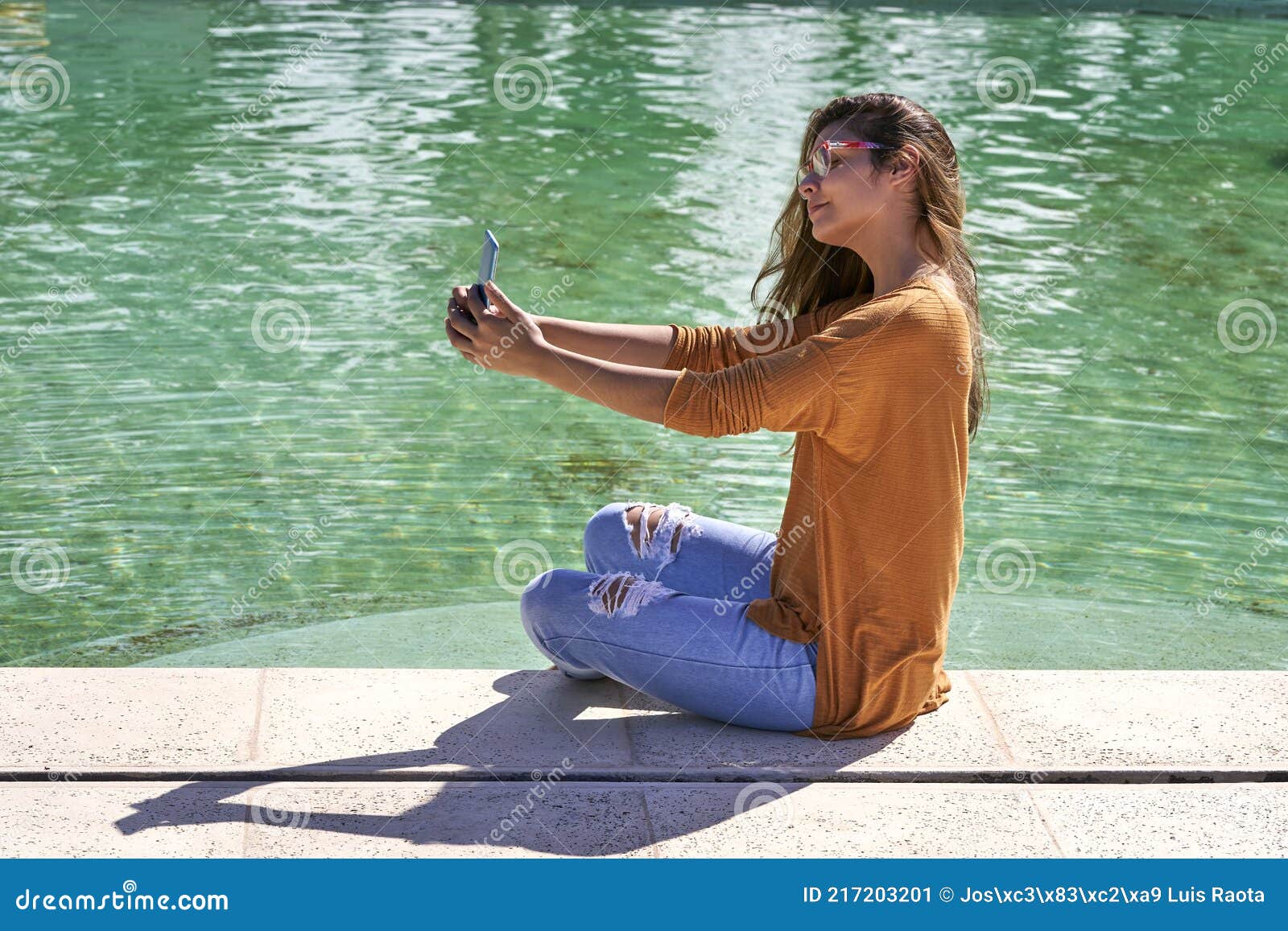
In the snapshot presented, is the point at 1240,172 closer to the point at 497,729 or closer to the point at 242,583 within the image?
the point at 242,583

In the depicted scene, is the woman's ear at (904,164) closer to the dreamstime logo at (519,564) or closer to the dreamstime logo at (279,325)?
the dreamstime logo at (519,564)

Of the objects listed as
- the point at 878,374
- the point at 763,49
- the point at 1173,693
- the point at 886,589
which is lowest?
the point at 763,49

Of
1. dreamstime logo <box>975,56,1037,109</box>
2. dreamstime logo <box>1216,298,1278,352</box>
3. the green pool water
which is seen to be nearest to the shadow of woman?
the green pool water

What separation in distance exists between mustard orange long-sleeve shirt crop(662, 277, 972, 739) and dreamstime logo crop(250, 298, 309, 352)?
405 centimetres

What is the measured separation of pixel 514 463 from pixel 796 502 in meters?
2.57

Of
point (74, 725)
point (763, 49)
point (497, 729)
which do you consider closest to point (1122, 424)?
point (497, 729)

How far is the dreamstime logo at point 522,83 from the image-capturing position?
11.4 m

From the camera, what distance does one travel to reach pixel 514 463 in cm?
534
